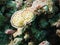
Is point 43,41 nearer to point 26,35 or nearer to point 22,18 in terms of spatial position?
point 26,35

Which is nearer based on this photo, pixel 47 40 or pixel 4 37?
pixel 47 40

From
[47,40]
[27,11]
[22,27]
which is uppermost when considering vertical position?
[27,11]

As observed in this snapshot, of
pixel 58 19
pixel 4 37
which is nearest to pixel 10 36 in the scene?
pixel 4 37

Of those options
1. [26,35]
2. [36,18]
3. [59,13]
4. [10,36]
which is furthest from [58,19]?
[10,36]

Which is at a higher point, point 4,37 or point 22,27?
point 22,27

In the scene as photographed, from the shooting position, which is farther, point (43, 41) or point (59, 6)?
point (59, 6)

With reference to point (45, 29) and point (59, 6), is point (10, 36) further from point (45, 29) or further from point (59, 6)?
point (59, 6)
